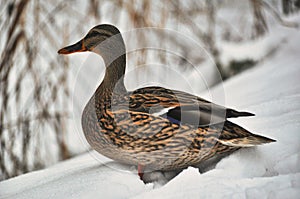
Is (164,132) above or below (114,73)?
below

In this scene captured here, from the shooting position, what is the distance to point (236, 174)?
1.46m

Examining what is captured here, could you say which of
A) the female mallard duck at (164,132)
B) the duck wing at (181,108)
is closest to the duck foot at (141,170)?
the female mallard duck at (164,132)

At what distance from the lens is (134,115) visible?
5.15 feet

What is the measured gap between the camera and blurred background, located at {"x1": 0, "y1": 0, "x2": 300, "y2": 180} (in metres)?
2.48

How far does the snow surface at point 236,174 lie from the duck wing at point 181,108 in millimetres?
153

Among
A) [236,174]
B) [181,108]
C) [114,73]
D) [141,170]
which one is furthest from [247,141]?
[114,73]

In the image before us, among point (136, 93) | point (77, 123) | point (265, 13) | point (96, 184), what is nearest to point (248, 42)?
point (265, 13)

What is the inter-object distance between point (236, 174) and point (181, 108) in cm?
28

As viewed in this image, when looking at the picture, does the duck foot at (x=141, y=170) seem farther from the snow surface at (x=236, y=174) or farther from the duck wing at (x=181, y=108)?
the duck wing at (x=181, y=108)

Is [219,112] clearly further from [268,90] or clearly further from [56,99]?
[56,99]

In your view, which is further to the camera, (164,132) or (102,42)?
(102,42)

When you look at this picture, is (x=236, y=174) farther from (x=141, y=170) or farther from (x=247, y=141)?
(x=141, y=170)

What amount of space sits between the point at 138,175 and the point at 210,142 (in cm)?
28

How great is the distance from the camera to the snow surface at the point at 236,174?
1.35m
